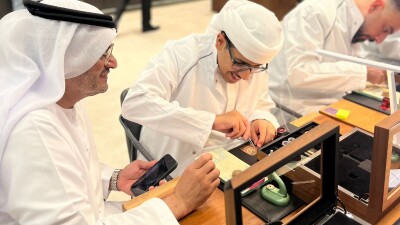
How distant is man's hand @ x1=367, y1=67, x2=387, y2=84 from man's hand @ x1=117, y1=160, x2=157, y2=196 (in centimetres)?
126

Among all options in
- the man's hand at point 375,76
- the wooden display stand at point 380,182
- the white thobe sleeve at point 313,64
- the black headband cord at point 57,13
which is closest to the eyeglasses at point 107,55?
the black headband cord at point 57,13

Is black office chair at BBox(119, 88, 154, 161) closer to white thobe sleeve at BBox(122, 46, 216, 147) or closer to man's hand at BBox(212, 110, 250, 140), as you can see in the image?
white thobe sleeve at BBox(122, 46, 216, 147)

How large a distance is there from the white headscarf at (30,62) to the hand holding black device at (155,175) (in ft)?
1.65

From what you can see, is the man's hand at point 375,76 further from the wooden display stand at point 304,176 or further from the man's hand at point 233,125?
the wooden display stand at point 304,176

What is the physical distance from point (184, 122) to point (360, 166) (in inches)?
27.2

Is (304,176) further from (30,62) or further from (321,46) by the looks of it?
(321,46)

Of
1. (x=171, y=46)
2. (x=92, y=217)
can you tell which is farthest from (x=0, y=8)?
(x=92, y=217)

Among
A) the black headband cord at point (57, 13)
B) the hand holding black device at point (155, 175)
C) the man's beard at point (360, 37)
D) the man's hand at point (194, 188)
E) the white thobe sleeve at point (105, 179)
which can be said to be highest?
the black headband cord at point (57, 13)

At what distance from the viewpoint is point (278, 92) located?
7.88 ft

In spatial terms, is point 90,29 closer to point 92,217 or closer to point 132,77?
point 92,217

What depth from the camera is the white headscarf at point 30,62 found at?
1.08 m

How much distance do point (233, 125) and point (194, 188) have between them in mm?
467

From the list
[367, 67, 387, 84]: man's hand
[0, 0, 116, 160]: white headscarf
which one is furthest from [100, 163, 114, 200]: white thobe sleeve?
[367, 67, 387, 84]: man's hand

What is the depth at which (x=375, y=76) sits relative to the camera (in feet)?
7.08
